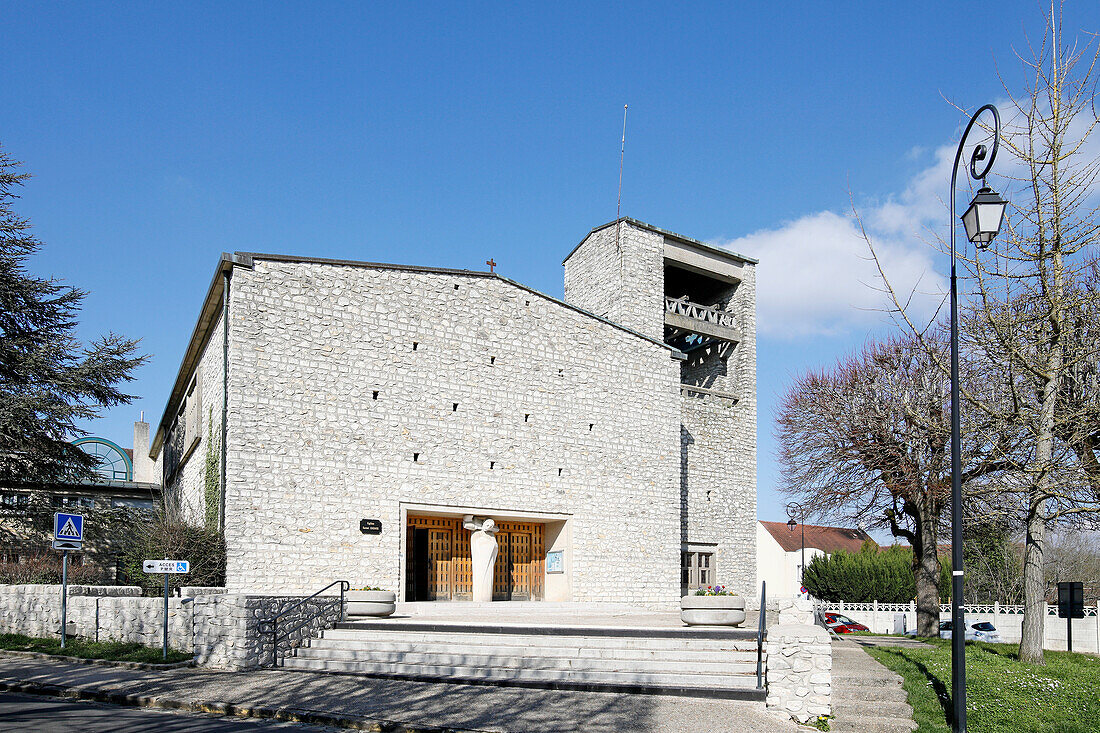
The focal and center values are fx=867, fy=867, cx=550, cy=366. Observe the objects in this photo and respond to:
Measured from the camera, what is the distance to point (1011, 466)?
572 inches

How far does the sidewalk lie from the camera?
894 centimetres

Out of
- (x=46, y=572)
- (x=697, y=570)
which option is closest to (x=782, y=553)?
(x=697, y=570)

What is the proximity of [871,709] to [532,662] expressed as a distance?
4.21 m

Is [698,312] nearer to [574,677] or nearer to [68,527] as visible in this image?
[574,677]

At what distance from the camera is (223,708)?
33.4 ft

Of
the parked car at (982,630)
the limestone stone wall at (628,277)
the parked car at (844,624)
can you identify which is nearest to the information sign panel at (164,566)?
the limestone stone wall at (628,277)

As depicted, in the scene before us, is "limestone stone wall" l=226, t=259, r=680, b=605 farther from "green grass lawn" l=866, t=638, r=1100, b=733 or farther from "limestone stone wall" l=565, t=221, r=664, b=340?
"green grass lawn" l=866, t=638, r=1100, b=733

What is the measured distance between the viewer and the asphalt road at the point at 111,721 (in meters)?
8.84

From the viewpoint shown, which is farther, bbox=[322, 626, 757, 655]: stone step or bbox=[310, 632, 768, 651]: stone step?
bbox=[322, 626, 757, 655]: stone step

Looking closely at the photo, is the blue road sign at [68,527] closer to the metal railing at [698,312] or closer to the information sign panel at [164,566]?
the information sign panel at [164,566]

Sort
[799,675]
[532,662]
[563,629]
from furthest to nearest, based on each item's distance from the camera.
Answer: [563,629] < [532,662] < [799,675]

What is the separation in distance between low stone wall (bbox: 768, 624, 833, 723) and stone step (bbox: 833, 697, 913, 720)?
216 mm

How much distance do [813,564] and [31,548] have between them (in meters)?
33.8

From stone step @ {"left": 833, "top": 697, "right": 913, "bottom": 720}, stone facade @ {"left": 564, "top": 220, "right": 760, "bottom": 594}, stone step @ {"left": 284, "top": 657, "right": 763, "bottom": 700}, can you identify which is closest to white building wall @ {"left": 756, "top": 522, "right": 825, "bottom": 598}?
stone facade @ {"left": 564, "top": 220, "right": 760, "bottom": 594}
